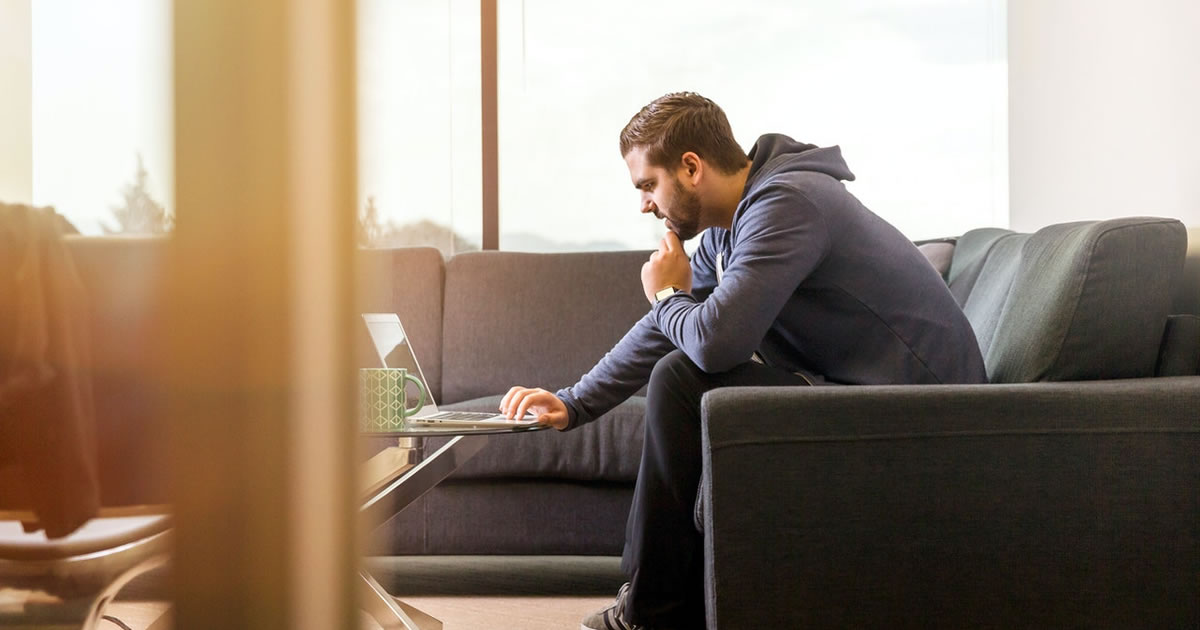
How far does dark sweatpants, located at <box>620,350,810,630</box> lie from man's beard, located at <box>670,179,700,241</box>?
1.27 ft

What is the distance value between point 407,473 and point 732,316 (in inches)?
23.9

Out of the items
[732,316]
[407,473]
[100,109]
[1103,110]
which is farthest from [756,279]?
[1103,110]

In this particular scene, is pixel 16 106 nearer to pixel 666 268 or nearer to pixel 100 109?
pixel 100 109

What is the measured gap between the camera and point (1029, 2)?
3.17 m

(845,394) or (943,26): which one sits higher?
(943,26)

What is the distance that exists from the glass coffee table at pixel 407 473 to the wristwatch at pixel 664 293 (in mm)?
272

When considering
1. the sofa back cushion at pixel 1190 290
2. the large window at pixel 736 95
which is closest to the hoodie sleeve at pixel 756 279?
the sofa back cushion at pixel 1190 290

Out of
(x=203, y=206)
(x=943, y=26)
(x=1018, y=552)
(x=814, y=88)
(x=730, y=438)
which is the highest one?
(x=943, y=26)

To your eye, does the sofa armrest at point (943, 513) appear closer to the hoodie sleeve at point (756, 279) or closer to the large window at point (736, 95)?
the hoodie sleeve at point (756, 279)

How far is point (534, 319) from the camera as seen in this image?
2670mm

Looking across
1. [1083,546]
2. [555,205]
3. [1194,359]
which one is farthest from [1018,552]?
[555,205]

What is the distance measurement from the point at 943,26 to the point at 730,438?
2.72 meters

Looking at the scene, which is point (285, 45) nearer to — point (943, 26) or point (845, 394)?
point (845, 394)

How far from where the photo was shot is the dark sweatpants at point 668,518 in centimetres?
133
